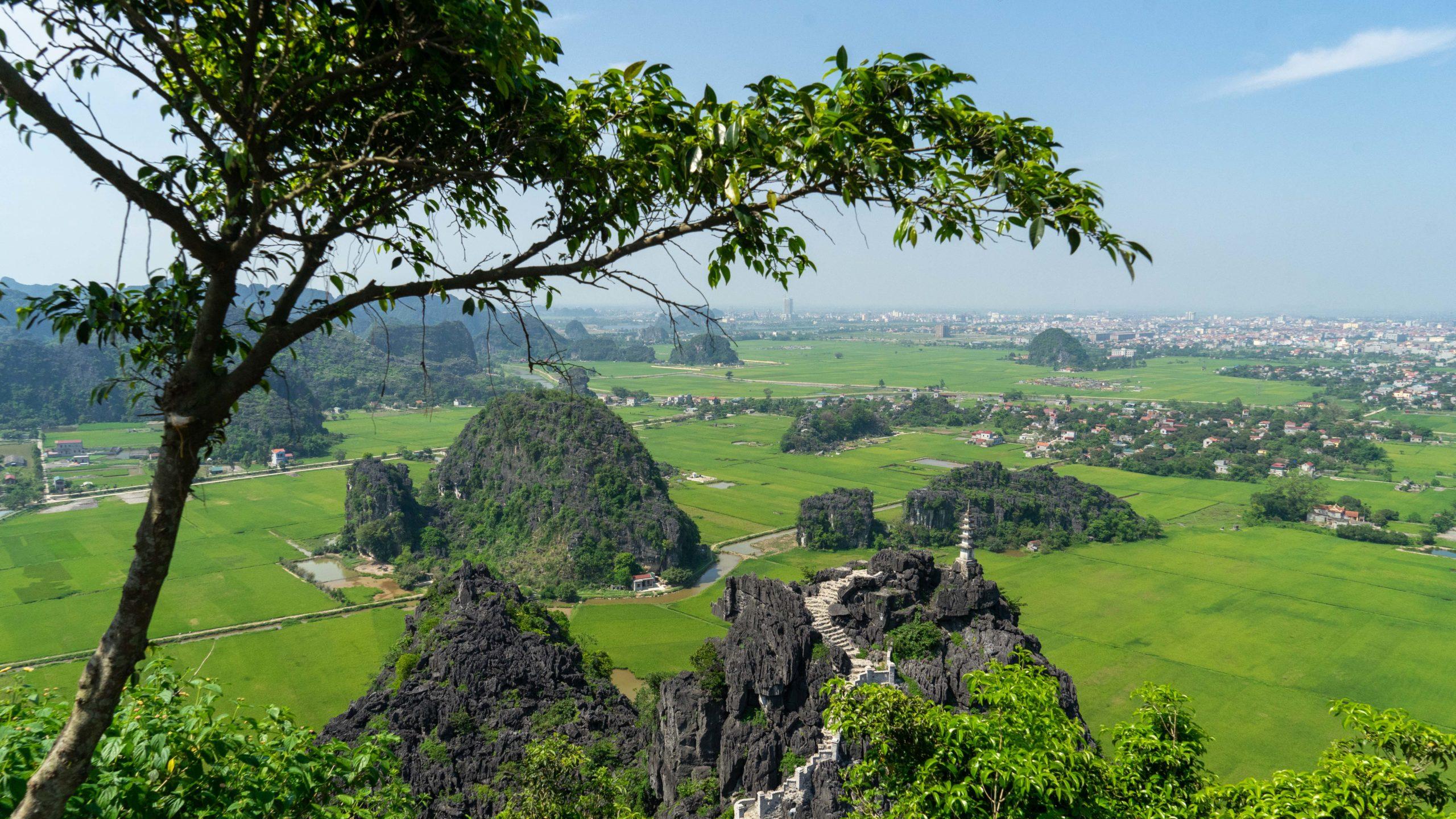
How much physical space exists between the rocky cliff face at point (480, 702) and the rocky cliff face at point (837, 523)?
2037 centimetres

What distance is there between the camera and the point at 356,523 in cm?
4216

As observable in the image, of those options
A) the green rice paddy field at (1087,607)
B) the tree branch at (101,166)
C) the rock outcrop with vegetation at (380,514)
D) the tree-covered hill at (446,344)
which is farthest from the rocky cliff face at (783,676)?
the tree-covered hill at (446,344)

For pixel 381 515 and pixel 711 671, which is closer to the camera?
pixel 711 671

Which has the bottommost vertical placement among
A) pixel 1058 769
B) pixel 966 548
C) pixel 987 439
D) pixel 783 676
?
pixel 987 439

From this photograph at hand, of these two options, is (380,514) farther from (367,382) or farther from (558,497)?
(367,382)

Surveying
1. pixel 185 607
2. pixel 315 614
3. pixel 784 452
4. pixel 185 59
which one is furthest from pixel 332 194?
pixel 784 452

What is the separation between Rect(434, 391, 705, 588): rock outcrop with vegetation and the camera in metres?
38.8

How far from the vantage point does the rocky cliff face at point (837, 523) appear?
42406mm

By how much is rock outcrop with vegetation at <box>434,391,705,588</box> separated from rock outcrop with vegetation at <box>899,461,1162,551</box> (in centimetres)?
1404

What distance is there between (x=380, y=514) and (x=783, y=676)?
32028 mm

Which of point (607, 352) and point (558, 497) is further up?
point (607, 352)

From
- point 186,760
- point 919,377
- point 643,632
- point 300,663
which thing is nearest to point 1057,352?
point 919,377

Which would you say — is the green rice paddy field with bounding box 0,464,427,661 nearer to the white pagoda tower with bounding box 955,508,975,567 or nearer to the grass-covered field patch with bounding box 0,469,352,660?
the grass-covered field patch with bounding box 0,469,352,660

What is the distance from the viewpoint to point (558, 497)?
141ft
